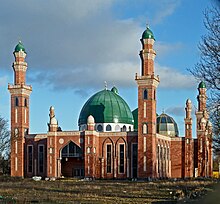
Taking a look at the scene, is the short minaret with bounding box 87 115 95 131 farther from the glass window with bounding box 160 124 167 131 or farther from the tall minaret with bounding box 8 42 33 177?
the glass window with bounding box 160 124 167 131

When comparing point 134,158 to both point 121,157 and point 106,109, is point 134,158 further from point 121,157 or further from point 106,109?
point 106,109

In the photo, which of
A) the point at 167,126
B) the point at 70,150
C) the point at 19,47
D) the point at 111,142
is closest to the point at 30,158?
the point at 70,150

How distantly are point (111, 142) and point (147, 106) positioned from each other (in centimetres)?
614

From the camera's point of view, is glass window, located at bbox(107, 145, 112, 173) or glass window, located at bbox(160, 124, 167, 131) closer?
glass window, located at bbox(107, 145, 112, 173)

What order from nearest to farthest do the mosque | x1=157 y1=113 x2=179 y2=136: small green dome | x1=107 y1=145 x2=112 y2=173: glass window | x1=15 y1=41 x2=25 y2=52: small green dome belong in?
the mosque, x1=107 y1=145 x2=112 y2=173: glass window, x1=15 y1=41 x2=25 y2=52: small green dome, x1=157 y1=113 x2=179 y2=136: small green dome

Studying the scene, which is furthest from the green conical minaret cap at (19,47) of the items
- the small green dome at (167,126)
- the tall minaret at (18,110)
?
the small green dome at (167,126)

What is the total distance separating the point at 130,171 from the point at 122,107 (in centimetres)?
973

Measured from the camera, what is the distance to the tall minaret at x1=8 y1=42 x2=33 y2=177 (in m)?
59.7

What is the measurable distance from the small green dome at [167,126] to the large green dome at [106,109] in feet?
12.7

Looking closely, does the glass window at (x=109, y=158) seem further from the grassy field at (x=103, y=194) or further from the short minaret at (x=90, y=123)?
the grassy field at (x=103, y=194)

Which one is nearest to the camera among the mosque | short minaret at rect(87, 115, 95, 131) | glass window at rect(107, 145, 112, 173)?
the mosque

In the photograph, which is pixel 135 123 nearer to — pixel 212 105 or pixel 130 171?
pixel 130 171

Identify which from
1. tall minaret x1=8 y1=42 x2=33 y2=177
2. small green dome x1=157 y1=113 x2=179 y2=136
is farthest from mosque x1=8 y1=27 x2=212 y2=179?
small green dome x1=157 y1=113 x2=179 y2=136

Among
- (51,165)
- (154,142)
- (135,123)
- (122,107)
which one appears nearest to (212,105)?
(154,142)
